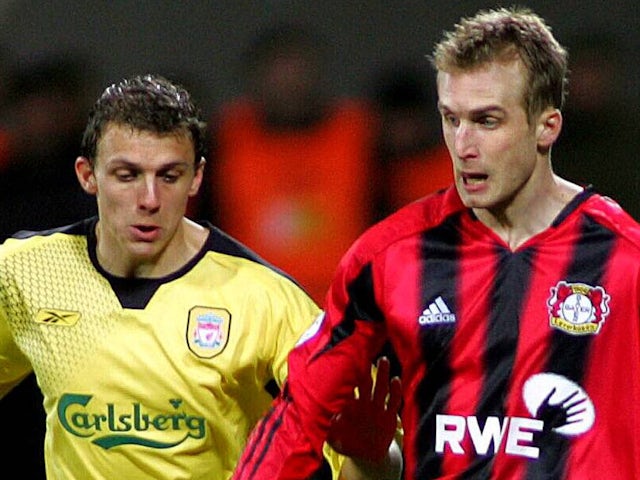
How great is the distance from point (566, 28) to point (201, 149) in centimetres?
363

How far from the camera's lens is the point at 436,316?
3.42 meters

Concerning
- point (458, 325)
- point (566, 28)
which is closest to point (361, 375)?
point (458, 325)

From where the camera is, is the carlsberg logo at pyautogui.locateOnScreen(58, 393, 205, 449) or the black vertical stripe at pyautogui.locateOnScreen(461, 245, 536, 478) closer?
the black vertical stripe at pyautogui.locateOnScreen(461, 245, 536, 478)

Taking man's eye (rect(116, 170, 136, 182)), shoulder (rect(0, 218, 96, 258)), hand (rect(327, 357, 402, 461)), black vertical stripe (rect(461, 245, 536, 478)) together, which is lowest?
hand (rect(327, 357, 402, 461))

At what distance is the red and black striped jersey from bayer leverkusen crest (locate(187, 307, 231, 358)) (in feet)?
1.51

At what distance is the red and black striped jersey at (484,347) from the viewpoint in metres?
3.30

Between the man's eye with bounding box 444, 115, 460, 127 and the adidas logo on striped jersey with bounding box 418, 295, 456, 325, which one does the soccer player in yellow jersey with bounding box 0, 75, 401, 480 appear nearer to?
the adidas logo on striped jersey with bounding box 418, 295, 456, 325

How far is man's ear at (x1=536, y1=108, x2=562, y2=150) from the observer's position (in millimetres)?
3408

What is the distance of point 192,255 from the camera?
13.5 ft

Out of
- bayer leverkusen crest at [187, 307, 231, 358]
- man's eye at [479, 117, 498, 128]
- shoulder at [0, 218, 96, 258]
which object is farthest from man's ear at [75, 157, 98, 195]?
man's eye at [479, 117, 498, 128]

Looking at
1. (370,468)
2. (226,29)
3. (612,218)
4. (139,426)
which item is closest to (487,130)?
(612,218)

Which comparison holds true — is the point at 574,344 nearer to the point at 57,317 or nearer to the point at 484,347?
the point at 484,347

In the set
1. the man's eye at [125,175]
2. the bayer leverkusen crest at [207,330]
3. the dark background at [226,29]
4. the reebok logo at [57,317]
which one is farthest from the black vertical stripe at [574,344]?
the dark background at [226,29]

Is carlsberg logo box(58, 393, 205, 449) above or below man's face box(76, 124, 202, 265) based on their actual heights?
below
